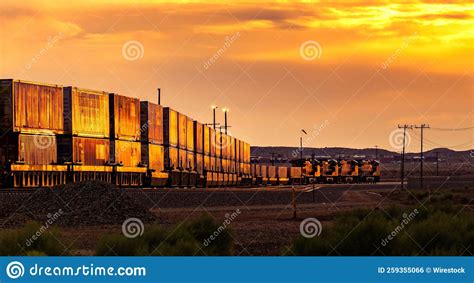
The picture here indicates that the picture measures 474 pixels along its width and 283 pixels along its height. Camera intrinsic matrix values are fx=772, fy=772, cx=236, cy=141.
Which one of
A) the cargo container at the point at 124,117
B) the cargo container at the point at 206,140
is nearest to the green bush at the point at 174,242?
the cargo container at the point at 124,117

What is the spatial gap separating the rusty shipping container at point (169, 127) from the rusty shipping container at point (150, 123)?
2.44 feet

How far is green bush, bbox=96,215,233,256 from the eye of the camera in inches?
552

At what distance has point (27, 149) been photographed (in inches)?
1448

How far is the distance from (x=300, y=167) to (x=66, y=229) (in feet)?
287

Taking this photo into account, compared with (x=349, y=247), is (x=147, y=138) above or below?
above

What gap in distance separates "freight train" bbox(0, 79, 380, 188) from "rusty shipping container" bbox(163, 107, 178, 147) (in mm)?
68

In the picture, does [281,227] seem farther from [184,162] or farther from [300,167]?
[300,167]

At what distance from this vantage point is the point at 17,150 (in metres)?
36.2

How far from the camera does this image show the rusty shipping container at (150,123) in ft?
159

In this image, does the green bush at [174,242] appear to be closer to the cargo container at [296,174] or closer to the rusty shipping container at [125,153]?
the rusty shipping container at [125,153]

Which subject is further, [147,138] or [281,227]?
[147,138]

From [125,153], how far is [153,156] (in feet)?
14.5
